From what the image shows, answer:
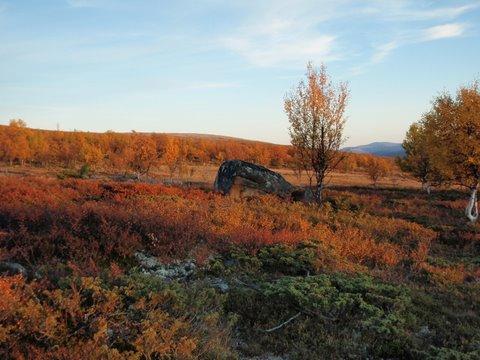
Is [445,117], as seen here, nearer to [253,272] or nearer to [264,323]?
[253,272]

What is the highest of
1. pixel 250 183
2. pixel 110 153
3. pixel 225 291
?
pixel 110 153

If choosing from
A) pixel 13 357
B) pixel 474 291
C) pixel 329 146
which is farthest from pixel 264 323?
pixel 329 146

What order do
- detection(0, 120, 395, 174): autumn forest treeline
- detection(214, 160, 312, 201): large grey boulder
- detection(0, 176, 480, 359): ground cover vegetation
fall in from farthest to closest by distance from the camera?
detection(0, 120, 395, 174): autumn forest treeline
detection(214, 160, 312, 201): large grey boulder
detection(0, 176, 480, 359): ground cover vegetation

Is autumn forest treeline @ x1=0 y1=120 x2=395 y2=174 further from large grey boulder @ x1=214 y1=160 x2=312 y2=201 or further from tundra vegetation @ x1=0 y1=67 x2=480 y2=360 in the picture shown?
tundra vegetation @ x1=0 y1=67 x2=480 y2=360

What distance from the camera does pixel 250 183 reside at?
22453 millimetres

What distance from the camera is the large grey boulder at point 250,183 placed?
22.1 metres

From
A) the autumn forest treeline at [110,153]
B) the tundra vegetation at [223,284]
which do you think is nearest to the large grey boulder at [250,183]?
the tundra vegetation at [223,284]

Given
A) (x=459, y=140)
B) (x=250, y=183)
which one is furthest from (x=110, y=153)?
(x=459, y=140)

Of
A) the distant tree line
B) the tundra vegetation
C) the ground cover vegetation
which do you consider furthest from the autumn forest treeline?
the ground cover vegetation

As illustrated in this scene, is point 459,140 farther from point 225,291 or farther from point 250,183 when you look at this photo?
point 225,291

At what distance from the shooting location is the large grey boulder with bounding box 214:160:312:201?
22.1 m

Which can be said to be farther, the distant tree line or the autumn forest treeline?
the autumn forest treeline

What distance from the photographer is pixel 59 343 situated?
15.1ft

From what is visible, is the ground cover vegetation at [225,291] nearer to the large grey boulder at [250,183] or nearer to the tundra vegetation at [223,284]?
the tundra vegetation at [223,284]
